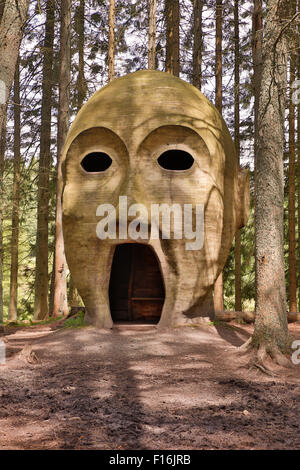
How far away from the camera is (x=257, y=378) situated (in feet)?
18.5

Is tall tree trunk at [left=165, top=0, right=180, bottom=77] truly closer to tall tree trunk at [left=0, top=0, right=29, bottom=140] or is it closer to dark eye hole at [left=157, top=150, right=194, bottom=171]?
dark eye hole at [left=157, top=150, right=194, bottom=171]

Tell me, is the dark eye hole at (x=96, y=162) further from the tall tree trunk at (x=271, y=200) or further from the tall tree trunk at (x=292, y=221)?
the tall tree trunk at (x=292, y=221)

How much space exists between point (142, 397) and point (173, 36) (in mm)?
12275

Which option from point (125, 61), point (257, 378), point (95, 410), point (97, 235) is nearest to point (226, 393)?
point (257, 378)

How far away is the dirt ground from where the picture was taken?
3654 millimetres

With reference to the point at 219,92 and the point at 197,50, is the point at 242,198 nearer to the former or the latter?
the point at 219,92

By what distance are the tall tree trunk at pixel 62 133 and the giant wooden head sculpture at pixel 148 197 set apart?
11.7 feet

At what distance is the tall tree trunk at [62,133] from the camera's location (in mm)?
12391

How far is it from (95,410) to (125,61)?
16.7 meters

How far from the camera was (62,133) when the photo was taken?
41.1ft

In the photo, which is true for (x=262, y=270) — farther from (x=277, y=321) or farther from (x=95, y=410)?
(x=95, y=410)

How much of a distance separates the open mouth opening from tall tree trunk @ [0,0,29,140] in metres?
5.23

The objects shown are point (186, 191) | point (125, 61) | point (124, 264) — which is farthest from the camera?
point (125, 61)

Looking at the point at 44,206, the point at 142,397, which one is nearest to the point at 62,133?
the point at 44,206
